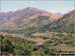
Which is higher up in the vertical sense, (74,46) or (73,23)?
(73,23)

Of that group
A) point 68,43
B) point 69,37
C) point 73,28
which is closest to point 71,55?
point 68,43

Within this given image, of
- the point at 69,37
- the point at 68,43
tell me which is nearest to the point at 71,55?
the point at 68,43

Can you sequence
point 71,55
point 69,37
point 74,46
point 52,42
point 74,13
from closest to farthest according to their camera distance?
point 71,55
point 74,46
point 52,42
point 69,37
point 74,13

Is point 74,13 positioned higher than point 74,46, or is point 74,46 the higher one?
point 74,13

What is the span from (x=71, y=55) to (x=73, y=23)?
121 m

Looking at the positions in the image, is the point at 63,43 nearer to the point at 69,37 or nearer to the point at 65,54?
the point at 69,37

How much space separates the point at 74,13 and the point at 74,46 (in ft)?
289

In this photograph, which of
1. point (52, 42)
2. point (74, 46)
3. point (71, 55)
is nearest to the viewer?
point (71, 55)

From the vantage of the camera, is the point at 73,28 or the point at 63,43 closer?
the point at 63,43

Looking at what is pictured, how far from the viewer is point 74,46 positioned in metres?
72.7

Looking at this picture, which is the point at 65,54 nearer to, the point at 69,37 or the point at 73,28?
the point at 69,37

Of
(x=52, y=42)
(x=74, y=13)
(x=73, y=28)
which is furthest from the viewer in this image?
(x=74, y=13)

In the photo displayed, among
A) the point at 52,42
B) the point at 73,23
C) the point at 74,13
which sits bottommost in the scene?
the point at 52,42

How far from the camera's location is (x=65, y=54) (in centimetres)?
947
